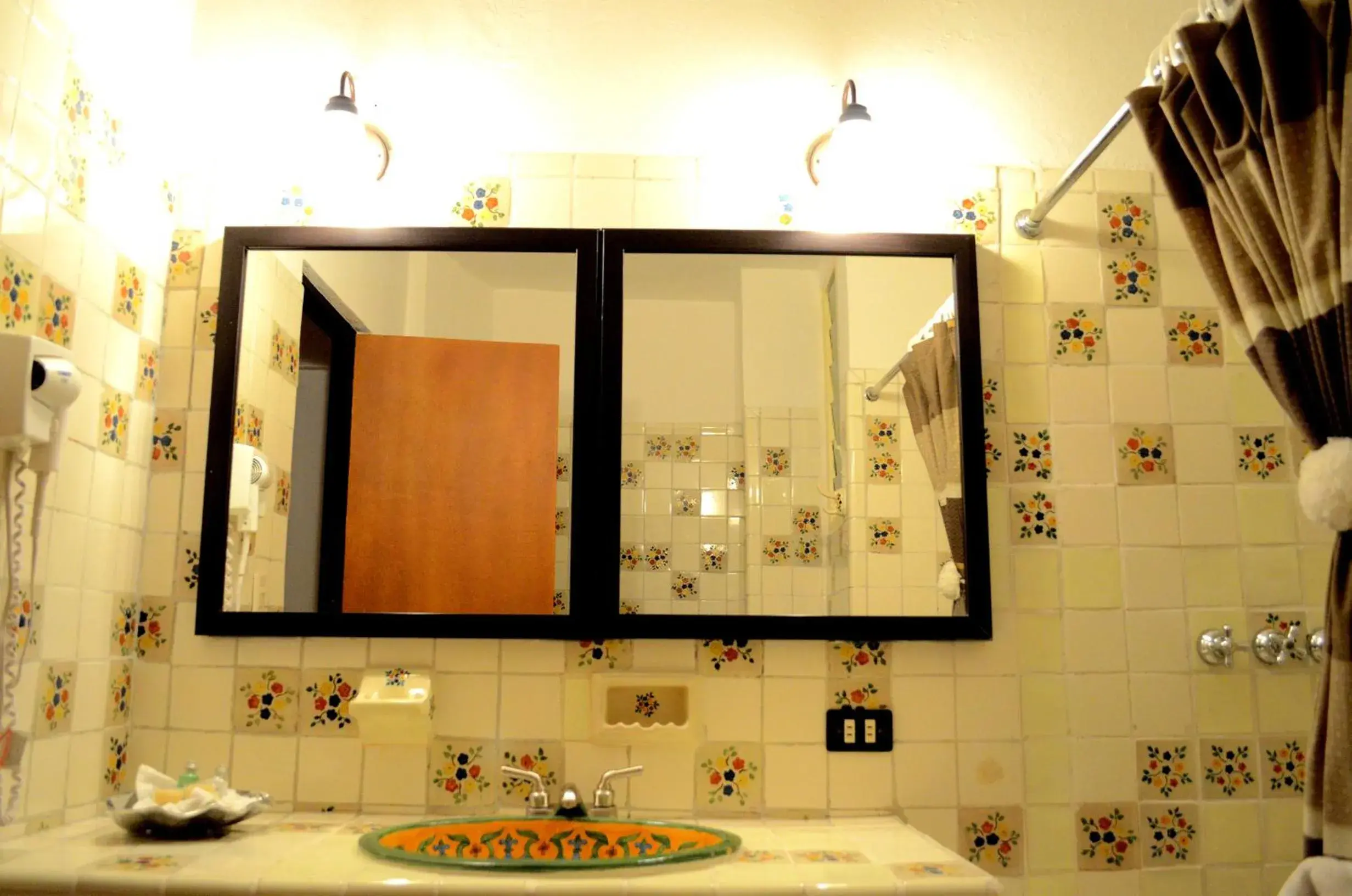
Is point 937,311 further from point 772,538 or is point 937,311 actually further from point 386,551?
point 386,551

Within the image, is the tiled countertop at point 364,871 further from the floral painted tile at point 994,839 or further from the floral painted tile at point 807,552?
the floral painted tile at point 807,552

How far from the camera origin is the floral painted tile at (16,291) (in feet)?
4.92

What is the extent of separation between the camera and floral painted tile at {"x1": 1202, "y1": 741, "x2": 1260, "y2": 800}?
190 centimetres

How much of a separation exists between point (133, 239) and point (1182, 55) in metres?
1.67

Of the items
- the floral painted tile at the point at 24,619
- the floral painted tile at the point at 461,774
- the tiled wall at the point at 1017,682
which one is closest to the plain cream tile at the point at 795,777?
the tiled wall at the point at 1017,682

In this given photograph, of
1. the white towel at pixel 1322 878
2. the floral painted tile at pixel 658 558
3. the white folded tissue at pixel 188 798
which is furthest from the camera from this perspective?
the floral painted tile at pixel 658 558

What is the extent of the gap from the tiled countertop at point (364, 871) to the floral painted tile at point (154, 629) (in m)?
0.33

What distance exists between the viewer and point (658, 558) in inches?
74.7

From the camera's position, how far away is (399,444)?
1.95 meters

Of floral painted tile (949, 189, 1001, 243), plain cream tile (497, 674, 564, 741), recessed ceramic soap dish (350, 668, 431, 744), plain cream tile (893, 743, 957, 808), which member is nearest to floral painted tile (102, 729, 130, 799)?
recessed ceramic soap dish (350, 668, 431, 744)

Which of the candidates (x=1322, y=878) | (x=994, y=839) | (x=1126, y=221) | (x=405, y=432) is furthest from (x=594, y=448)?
(x=1322, y=878)

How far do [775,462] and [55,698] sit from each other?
3.95 feet

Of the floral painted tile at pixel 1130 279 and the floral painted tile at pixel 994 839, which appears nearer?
the floral painted tile at pixel 994 839

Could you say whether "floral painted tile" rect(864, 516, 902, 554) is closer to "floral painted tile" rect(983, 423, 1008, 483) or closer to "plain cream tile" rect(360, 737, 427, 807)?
"floral painted tile" rect(983, 423, 1008, 483)
